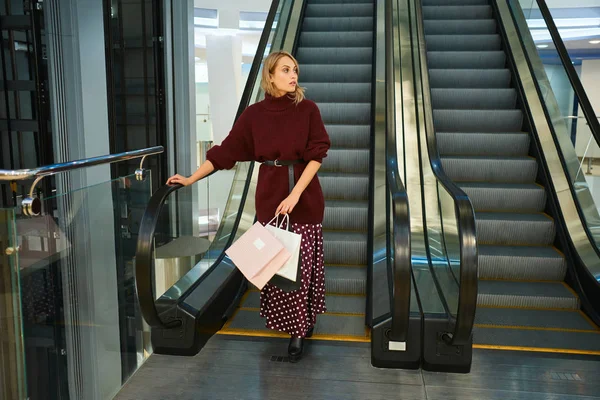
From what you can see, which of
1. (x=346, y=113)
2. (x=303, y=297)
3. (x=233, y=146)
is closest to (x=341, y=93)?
(x=346, y=113)

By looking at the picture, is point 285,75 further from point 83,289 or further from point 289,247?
point 83,289

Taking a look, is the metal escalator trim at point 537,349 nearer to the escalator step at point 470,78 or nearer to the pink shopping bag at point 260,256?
the pink shopping bag at point 260,256

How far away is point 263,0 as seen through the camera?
48.1ft

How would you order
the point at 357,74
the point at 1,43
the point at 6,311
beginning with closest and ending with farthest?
the point at 6,311 → the point at 1,43 → the point at 357,74

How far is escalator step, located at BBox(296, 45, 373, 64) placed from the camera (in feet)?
23.6

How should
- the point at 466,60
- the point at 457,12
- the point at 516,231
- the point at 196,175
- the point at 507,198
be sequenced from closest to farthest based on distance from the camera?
the point at 196,175
the point at 516,231
the point at 507,198
the point at 466,60
the point at 457,12

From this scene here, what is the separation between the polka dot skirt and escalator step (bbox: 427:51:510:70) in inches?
169

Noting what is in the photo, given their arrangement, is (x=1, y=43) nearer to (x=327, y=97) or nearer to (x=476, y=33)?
(x=327, y=97)

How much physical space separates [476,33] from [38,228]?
645 centimetres

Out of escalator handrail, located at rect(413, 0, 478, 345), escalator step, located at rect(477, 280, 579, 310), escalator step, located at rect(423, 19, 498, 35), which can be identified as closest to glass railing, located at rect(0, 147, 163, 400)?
escalator handrail, located at rect(413, 0, 478, 345)

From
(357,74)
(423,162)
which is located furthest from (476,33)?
(423,162)

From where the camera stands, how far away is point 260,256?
2908 millimetres

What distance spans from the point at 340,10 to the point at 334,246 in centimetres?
505

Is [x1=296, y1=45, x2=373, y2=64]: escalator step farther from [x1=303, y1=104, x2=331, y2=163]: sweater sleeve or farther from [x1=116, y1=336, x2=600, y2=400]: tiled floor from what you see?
[x1=116, y1=336, x2=600, y2=400]: tiled floor
